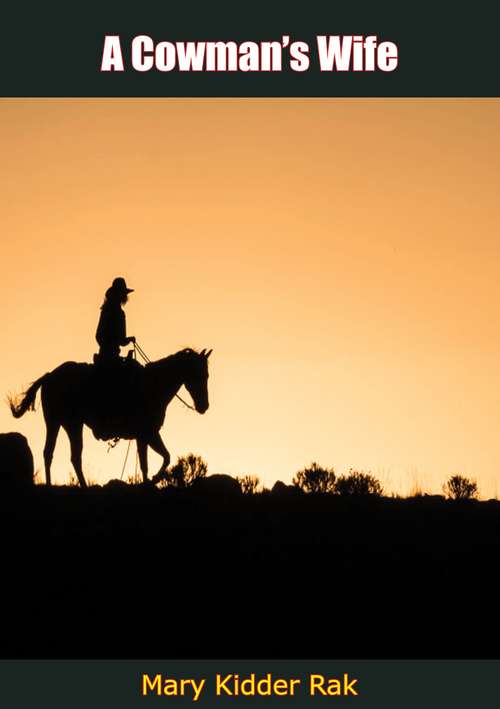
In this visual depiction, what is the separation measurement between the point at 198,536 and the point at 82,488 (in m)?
4.56

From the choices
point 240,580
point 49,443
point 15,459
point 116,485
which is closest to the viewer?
point 240,580

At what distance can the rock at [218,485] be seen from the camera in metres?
19.7

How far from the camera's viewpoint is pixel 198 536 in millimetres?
16172

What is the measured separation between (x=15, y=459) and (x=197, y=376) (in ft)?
11.1

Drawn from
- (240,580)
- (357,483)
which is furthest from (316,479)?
(240,580)

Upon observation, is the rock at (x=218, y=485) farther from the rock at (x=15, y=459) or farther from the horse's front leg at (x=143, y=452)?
the rock at (x=15, y=459)

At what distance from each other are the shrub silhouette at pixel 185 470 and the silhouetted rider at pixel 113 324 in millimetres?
2258

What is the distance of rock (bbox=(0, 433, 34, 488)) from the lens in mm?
21953

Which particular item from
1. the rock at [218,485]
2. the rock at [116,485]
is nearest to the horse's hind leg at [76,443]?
the rock at [116,485]

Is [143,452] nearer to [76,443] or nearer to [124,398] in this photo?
[124,398]

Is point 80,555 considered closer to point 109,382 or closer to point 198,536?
point 198,536

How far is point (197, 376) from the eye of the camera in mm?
22156
